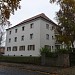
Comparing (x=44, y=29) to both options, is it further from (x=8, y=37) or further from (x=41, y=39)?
(x=8, y=37)

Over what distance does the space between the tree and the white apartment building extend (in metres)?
17.1

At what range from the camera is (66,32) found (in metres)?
30.5

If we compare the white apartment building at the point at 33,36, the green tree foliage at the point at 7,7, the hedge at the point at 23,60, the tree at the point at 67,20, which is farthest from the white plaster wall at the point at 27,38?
the green tree foliage at the point at 7,7

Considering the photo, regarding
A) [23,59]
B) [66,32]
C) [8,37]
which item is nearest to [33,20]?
[8,37]

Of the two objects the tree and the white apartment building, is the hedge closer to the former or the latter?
the tree

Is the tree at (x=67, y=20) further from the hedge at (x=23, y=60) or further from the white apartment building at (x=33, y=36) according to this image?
the white apartment building at (x=33, y=36)

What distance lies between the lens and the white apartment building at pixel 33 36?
51500 mm

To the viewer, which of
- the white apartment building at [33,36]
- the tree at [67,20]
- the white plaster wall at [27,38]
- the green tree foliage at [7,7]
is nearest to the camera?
the green tree foliage at [7,7]

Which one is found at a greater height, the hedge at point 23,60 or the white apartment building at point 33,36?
the white apartment building at point 33,36

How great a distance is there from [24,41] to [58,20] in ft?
86.4

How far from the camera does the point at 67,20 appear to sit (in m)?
30.2

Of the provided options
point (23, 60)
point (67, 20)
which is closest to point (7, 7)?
point (67, 20)

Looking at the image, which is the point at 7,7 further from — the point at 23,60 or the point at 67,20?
the point at 23,60

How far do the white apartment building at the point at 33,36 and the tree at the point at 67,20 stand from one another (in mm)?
17123
